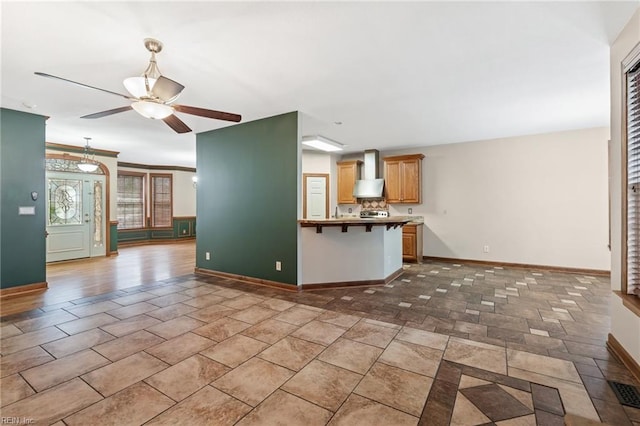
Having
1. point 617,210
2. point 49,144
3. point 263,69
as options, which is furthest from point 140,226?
point 617,210

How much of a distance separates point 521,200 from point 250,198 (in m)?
5.21

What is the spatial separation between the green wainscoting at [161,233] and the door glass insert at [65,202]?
242 centimetres

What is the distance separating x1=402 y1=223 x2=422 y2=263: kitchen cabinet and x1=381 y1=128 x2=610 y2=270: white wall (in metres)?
0.42

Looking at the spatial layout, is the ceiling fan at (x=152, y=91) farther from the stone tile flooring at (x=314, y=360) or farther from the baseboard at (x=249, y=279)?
the baseboard at (x=249, y=279)

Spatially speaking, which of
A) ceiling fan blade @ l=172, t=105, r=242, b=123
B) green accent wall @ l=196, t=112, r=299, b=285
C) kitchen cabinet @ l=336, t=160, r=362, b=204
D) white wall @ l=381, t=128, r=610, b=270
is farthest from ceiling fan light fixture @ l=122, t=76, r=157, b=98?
white wall @ l=381, t=128, r=610, b=270

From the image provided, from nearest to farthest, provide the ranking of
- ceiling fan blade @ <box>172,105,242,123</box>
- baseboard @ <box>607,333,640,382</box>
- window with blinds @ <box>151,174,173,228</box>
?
1. baseboard @ <box>607,333,640,382</box>
2. ceiling fan blade @ <box>172,105,242,123</box>
3. window with blinds @ <box>151,174,173,228</box>

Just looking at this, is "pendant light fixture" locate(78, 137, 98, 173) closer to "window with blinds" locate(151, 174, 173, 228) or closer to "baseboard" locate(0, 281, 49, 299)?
"window with blinds" locate(151, 174, 173, 228)

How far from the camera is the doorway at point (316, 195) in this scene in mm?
7555

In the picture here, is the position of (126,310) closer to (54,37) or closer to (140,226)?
(54,37)

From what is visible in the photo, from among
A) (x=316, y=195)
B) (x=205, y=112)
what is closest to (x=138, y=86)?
(x=205, y=112)

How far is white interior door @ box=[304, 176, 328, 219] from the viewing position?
24.8 feet

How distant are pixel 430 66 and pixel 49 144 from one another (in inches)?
305

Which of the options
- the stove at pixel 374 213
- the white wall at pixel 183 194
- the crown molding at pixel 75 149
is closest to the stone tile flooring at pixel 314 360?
the stove at pixel 374 213

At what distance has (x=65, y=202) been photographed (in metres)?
6.63
